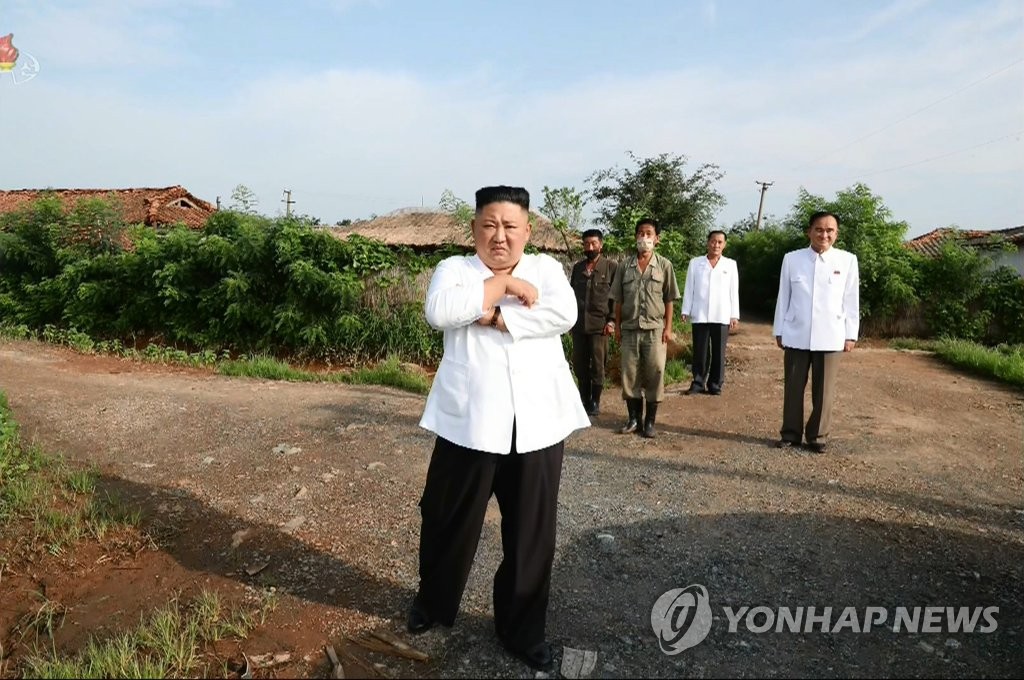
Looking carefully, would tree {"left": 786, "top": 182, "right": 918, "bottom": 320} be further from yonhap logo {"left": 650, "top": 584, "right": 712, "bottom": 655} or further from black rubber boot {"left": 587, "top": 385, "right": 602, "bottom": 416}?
yonhap logo {"left": 650, "top": 584, "right": 712, "bottom": 655}

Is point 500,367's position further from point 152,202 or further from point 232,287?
point 152,202

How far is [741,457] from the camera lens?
5.34 meters

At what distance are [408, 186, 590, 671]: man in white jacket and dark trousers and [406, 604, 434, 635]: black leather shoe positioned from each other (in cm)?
24

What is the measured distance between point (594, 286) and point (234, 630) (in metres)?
4.54

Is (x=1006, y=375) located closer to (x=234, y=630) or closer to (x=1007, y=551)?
(x=1007, y=551)

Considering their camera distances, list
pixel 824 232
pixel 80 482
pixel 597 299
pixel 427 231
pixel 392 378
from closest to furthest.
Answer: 1. pixel 80 482
2. pixel 824 232
3. pixel 597 299
4. pixel 392 378
5. pixel 427 231

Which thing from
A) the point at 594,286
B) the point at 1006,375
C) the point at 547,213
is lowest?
the point at 1006,375

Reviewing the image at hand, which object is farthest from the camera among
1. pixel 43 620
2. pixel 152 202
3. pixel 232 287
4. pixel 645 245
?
pixel 152 202

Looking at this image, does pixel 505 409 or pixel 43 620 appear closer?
pixel 505 409

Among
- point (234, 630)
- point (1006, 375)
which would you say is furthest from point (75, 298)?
point (1006, 375)

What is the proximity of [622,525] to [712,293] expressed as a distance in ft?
14.5

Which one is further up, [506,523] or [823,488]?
[506,523]

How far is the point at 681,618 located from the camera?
9.78 feet

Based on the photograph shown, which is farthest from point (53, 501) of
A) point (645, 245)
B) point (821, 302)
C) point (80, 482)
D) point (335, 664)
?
point (821, 302)
